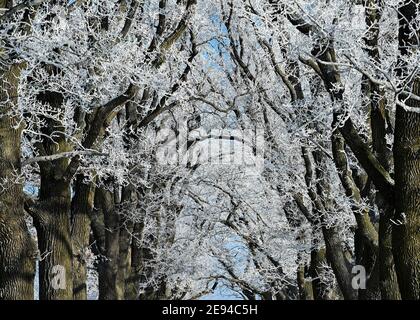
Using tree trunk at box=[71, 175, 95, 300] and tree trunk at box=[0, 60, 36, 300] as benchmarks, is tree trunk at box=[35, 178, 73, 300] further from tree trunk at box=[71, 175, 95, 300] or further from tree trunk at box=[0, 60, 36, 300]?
tree trunk at box=[71, 175, 95, 300]

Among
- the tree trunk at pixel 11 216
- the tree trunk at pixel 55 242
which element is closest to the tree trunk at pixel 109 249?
the tree trunk at pixel 55 242

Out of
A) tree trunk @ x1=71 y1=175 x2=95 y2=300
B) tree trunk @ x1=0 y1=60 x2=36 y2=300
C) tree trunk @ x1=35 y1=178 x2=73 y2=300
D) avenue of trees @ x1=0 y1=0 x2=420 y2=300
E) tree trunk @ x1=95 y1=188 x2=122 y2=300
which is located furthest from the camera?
tree trunk @ x1=95 y1=188 x2=122 y2=300

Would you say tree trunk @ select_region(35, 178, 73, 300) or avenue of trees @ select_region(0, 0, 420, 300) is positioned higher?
avenue of trees @ select_region(0, 0, 420, 300)

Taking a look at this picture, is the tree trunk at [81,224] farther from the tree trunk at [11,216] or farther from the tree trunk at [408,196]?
the tree trunk at [408,196]

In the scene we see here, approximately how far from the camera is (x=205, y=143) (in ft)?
78.1

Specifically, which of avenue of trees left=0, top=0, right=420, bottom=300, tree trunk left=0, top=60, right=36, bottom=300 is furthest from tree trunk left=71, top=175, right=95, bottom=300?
tree trunk left=0, top=60, right=36, bottom=300

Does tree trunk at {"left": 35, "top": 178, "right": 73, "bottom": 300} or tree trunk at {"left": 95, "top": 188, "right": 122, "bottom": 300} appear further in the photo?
tree trunk at {"left": 95, "top": 188, "right": 122, "bottom": 300}

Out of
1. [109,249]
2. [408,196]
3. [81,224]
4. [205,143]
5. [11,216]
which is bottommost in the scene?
[408,196]

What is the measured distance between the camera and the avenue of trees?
37.3ft

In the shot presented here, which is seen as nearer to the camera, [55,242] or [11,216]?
[11,216]

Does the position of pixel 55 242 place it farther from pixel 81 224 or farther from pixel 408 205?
pixel 408 205

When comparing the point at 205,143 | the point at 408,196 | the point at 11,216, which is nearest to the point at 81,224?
the point at 11,216
